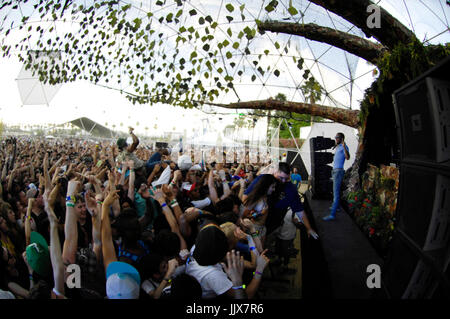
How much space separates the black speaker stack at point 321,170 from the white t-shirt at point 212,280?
6.98 metres

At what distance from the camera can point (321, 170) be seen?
852 centimetres

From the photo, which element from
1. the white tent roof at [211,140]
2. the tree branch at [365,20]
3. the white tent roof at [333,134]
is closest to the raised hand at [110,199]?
the tree branch at [365,20]

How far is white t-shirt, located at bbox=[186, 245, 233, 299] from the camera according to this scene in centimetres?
202

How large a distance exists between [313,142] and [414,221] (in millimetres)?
7149

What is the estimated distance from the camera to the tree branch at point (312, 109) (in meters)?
7.11

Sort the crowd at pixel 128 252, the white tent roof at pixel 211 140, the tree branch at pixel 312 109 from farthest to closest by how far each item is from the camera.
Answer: the white tent roof at pixel 211 140, the tree branch at pixel 312 109, the crowd at pixel 128 252

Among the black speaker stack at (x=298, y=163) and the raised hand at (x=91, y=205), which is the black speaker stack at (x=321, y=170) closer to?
the raised hand at (x=91, y=205)

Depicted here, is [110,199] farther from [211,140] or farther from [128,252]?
[211,140]

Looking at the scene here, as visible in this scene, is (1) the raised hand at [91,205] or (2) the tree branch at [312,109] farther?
(2) the tree branch at [312,109]

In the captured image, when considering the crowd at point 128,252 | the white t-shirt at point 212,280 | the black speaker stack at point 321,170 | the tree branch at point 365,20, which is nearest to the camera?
the crowd at point 128,252

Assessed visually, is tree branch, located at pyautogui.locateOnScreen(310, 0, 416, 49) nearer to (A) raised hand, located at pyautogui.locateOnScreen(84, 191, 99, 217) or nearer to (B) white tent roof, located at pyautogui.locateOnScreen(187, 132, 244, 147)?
(A) raised hand, located at pyautogui.locateOnScreen(84, 191, 99, 217)

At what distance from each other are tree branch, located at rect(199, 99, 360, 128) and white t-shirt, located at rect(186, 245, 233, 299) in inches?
243
